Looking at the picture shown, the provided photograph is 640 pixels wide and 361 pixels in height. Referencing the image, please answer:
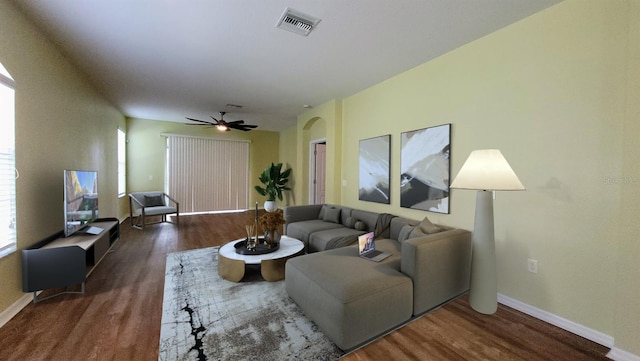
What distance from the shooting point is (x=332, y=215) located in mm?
4152

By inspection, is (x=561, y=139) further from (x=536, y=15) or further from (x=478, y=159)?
(x=536, y=15)

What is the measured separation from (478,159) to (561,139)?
68cm

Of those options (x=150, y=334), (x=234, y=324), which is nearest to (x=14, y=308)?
(x=150, y=334)

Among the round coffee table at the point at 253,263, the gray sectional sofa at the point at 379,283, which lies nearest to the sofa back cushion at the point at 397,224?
the gray sectional sofa at the point at 379,283

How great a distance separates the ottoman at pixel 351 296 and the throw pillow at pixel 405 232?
578 millimetres

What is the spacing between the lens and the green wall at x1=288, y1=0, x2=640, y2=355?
1.64 meters

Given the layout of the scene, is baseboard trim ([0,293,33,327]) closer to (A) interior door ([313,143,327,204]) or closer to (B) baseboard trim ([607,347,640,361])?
(B) baseboard trim ([607,347,640,361])

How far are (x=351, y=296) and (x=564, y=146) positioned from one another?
210cm

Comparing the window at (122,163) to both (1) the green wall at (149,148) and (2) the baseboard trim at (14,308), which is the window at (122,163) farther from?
(2) the baseboard trim at (14,308)

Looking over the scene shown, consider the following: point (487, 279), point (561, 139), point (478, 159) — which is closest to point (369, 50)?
point (478, 159)

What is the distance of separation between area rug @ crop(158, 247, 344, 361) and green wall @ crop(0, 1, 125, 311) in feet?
4.16

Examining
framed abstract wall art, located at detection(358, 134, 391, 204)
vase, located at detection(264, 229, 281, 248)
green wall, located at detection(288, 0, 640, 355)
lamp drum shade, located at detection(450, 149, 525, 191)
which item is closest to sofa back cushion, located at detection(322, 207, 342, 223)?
framed abstract wall art, located at detection(358, 134, 391, 204)

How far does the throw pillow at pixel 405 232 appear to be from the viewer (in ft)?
8.94

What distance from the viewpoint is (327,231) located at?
3.50 m
